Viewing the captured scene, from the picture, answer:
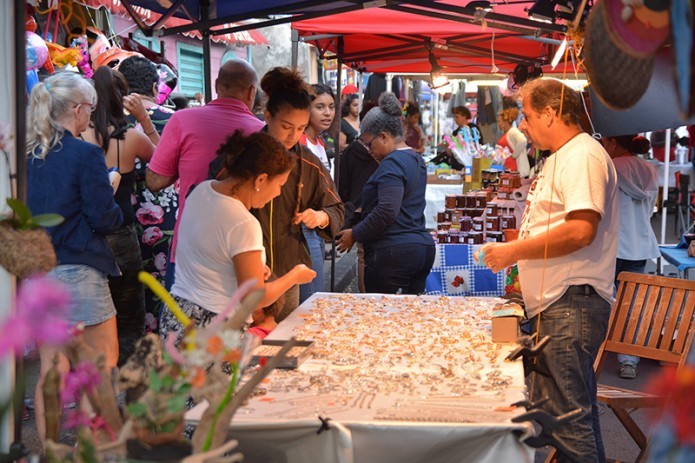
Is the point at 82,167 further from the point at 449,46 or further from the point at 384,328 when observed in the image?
the point at 449,46

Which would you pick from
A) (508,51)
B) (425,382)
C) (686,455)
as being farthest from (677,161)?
(686,455)

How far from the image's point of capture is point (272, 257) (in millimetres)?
3791

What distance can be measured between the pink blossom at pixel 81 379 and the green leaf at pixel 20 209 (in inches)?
19.7

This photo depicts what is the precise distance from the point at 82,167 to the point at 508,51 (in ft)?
20.0

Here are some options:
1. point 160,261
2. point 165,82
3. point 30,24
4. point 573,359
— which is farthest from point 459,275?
point 30,24

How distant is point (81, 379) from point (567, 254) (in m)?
2.07

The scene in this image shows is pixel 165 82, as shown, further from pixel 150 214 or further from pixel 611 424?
pixel 611 424

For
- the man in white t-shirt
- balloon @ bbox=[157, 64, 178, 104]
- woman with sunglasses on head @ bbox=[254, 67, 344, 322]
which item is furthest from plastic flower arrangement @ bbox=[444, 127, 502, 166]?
the man in white t-shirt

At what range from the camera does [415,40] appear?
26.5 feet

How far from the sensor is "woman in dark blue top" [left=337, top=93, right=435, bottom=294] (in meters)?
5.04

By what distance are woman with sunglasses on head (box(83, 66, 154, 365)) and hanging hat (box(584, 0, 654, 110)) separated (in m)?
3.16

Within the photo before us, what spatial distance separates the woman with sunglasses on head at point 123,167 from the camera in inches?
169

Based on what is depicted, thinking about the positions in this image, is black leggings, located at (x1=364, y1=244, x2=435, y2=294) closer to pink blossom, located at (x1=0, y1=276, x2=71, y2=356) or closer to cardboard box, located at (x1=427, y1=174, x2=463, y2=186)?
pink blossom, located at (x1=0, y1=276, x2=71, y2=356)

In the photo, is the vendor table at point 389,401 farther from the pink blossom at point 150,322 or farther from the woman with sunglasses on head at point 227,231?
the pink blossom at point 150,322
